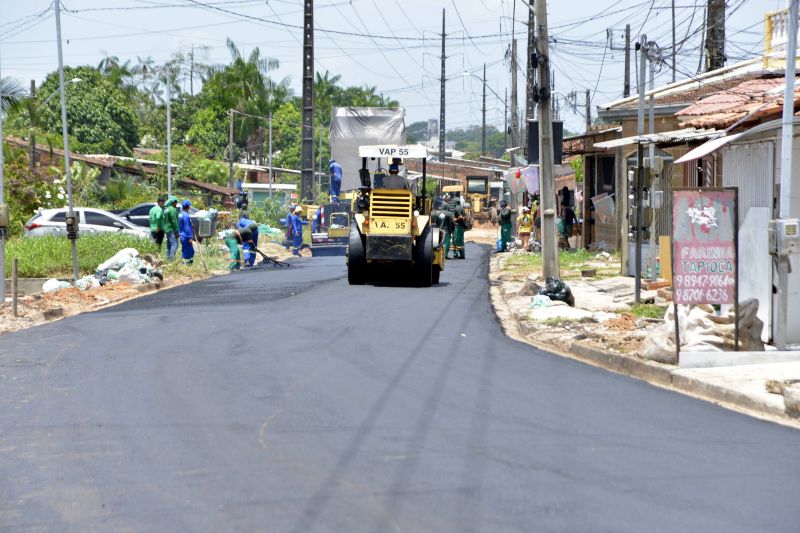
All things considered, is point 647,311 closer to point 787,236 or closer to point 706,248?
point 706,248

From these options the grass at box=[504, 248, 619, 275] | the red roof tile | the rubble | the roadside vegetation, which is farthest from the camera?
the grass at box=[504, 248, 619, 275]

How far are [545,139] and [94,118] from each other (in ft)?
170

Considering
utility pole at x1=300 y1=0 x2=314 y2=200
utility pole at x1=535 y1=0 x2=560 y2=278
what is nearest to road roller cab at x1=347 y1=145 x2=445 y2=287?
utility pole at x1=535 y1=0 x2=560 y2=278

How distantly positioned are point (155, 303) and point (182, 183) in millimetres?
36572

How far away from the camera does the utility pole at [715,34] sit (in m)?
24.2

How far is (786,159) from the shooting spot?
11031 millimetres

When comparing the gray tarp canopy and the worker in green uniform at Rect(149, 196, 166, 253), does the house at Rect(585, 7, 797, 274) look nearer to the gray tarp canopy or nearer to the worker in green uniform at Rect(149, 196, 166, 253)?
the gray tarp canopy

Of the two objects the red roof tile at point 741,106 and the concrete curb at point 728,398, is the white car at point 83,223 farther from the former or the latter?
the concrete curb at point 728,398

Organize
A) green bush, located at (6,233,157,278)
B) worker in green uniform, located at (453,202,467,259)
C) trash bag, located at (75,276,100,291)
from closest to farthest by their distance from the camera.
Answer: trash bag, located at (75,276,100,291) → green bush, located at (6,233,157,278) → worker in green uniform, located at (453,202,467,259)

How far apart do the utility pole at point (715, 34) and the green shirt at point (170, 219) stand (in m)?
13.5

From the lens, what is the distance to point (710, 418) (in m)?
8.90

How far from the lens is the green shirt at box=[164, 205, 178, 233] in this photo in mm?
26219

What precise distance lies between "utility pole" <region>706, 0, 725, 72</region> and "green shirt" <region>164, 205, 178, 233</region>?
13533 mm

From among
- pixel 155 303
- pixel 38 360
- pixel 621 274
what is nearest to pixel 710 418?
pixel 38 360
